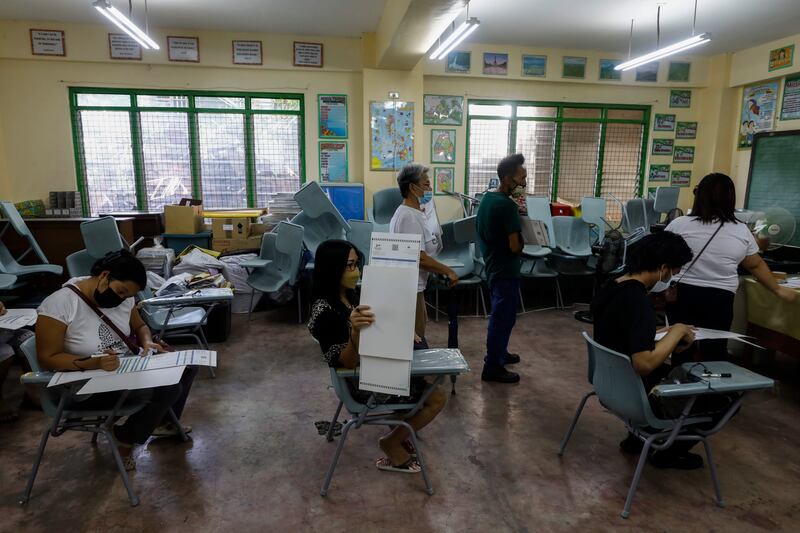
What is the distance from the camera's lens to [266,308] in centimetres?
528

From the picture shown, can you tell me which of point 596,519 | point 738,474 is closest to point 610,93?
point 738,474

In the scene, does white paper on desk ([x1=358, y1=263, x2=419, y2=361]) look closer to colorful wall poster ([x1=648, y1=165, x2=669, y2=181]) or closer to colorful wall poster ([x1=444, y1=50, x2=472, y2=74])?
colorful wall poster ([x1=444, y1=50, x2=472, y2=74])

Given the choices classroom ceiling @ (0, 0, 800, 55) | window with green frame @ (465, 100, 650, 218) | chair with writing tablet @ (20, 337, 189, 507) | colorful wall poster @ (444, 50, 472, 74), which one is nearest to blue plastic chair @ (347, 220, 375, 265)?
classroom ceiling @ (0, 0, 800, 55)

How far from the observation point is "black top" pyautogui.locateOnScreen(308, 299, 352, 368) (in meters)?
1.97

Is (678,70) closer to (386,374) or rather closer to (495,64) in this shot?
(495,64)

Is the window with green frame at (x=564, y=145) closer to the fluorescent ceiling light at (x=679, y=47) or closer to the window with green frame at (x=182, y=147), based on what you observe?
the fluorescent ceiling light at (x=679, y=47)

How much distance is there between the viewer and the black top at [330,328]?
6.45 feet

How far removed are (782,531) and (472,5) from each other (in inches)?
202

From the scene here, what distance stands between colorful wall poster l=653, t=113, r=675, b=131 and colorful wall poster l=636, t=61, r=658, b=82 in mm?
561

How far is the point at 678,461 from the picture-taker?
7.77 feet

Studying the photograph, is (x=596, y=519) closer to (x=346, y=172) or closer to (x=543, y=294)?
(x=543, y=294)

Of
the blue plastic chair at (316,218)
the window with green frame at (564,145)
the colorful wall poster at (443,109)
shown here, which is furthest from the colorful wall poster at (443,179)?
the blue plastic chair at (316,218)

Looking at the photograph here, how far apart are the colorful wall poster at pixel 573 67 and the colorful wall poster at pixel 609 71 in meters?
0.29

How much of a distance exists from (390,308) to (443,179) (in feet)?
17.8
